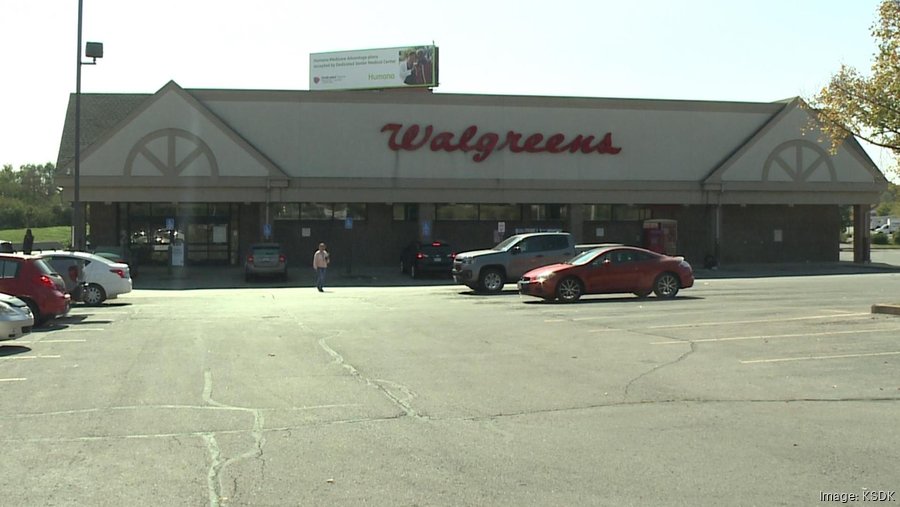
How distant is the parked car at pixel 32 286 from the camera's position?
17.2 metres

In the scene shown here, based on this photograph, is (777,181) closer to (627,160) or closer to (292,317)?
(627,160)

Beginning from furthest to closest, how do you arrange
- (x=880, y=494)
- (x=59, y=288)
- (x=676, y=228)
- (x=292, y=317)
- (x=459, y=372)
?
(x=676, y=228), (x=292, y=317), (x=59, y=288), (x=459, y=372), (x=880, y=494)

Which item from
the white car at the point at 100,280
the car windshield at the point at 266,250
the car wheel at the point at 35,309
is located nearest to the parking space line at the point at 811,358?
the car wheel at the point at 35,309

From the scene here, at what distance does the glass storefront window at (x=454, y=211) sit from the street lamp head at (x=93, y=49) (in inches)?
706

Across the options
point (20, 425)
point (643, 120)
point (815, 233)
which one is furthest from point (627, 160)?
point (20, 425)

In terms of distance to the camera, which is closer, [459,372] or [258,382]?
[258,382]

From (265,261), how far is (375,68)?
27974 millimetres

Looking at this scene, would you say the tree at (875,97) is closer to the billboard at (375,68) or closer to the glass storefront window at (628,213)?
the glass storefront window at (628,213)

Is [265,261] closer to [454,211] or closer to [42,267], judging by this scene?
[454,211]

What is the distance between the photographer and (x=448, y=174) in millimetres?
42406

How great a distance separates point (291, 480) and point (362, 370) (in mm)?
5333

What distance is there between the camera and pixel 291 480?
6441mm

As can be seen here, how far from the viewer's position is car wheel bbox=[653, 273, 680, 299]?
23.3 meters

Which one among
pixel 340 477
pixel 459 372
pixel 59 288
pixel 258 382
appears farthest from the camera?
pixel 59 288
